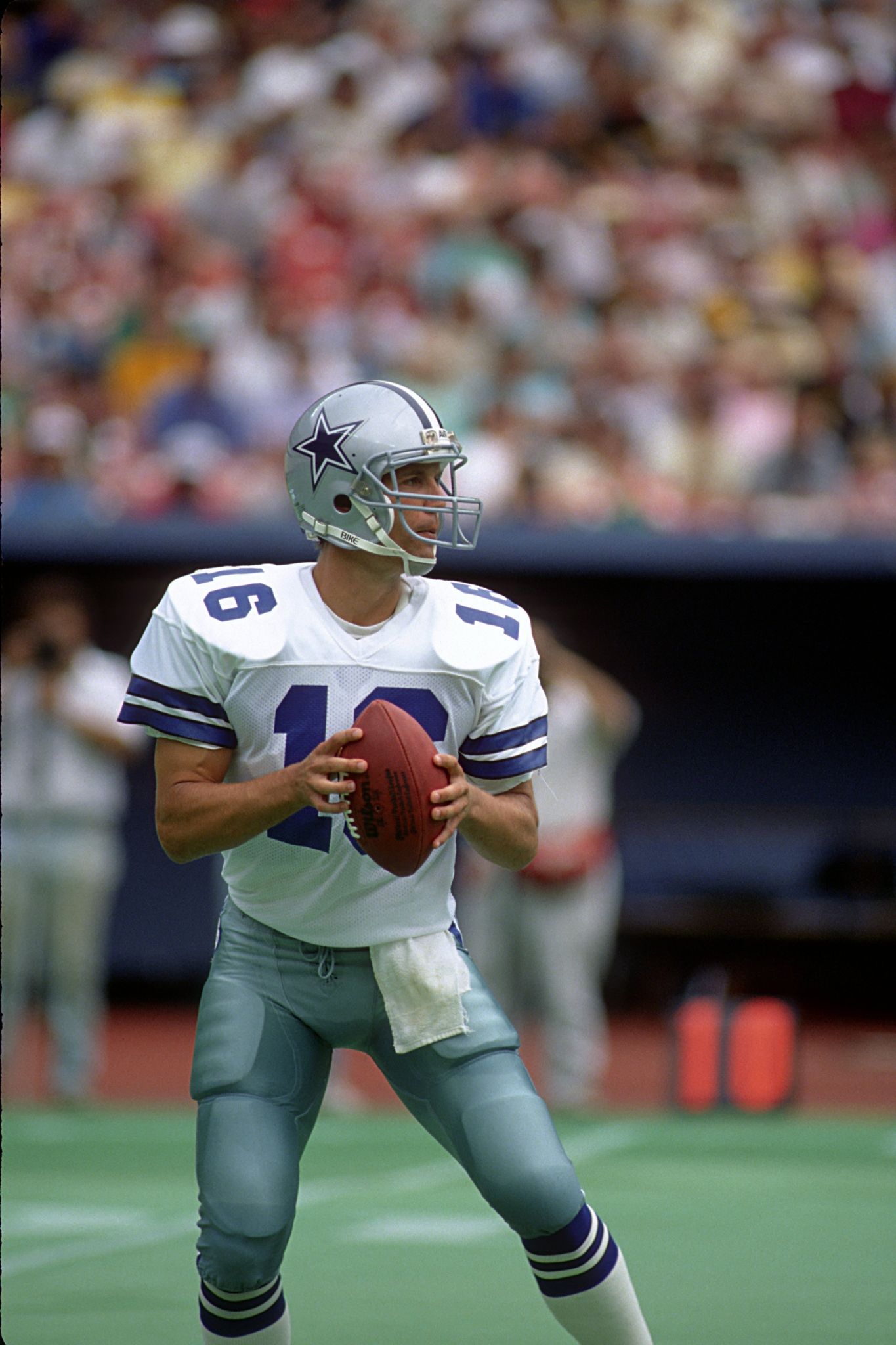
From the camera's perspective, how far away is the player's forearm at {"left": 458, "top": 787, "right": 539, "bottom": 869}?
3.41 metres

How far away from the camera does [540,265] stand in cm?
1292

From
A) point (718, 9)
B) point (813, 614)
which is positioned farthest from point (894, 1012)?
point (718, 9)

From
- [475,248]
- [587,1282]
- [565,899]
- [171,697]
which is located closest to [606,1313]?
[587,1282]

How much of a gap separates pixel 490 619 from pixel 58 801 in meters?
5.97

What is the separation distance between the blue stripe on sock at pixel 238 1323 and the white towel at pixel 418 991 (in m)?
0.48

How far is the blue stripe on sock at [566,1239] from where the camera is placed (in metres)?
3.35

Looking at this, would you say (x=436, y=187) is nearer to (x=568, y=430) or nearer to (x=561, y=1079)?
(x=568, y=430)

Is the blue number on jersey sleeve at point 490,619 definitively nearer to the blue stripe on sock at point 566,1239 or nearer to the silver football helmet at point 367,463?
the silver football helmet at point 367,463

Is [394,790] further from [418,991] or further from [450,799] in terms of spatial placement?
[418,991]

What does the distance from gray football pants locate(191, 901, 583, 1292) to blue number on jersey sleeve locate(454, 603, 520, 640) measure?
0.60m

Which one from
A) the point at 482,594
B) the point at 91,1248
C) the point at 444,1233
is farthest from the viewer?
the point at 444,1233

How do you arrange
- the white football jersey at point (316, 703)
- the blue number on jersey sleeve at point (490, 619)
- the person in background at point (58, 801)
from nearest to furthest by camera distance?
the white football jersey at point (316, 703), the blue number on jersey sleeve at point (490, 619), the person in background at point (58, 801)

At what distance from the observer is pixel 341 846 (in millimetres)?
3480

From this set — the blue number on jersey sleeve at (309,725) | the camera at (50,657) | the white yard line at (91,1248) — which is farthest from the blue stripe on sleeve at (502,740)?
the camera at (50,657)
